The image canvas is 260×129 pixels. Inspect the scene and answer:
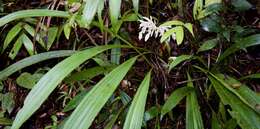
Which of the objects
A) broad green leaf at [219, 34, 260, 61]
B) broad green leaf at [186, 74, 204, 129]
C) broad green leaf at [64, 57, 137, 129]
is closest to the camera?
broad green leaf at [64, 57, 137, 129]

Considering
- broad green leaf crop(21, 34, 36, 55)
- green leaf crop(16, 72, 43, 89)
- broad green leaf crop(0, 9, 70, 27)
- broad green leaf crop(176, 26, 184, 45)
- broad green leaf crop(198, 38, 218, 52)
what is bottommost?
green leaf crop(16, 72, 43, 89)

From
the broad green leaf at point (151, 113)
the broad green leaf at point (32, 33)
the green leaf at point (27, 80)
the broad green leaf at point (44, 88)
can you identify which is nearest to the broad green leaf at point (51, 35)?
the broad green leaf at point (32, 33)

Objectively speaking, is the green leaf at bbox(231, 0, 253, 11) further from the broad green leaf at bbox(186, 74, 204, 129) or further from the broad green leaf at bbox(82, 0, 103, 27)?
the broad green leaf at bbox(82, 0, 103, 27)

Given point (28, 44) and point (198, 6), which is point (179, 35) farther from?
point (28, 44)

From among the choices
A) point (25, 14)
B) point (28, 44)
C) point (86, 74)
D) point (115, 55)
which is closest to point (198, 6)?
Result: point (115, 55)

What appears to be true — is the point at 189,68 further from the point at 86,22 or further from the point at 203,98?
the point at 86,22

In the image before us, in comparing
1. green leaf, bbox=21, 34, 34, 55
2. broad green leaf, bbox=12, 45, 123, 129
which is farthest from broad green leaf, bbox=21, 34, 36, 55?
broad green leaf, bbox=12, 45, 123, 129

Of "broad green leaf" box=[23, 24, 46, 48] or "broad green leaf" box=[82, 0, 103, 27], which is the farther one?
"broad green leaf" box=[23, 24, 46, 48]
